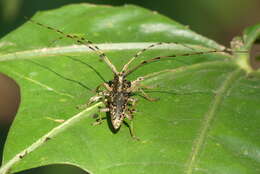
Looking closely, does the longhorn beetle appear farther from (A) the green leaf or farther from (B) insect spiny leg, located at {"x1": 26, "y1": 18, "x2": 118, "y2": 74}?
(A) the green leaf

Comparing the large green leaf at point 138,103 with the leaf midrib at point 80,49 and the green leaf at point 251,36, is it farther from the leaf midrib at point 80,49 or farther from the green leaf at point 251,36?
the green leaf at point 251,36

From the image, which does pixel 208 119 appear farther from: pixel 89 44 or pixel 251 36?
pixel 89 44

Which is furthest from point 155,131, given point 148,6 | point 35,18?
point 148,6

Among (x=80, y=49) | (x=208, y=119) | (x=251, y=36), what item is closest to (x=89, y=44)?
(x=80, y=49)

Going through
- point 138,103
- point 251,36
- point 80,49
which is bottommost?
point 138,103

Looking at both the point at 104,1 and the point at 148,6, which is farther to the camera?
the point at 148,6

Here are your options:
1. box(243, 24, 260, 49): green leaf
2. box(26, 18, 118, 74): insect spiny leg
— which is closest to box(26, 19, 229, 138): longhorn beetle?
box(26, 18, 118, 74): insect spiny leg

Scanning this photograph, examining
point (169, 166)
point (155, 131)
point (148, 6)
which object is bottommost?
point (169, 166)

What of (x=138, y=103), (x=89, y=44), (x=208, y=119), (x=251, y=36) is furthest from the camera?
(x=251, y=36)

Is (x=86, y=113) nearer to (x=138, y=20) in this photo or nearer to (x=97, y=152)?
(x=97, y=152)
